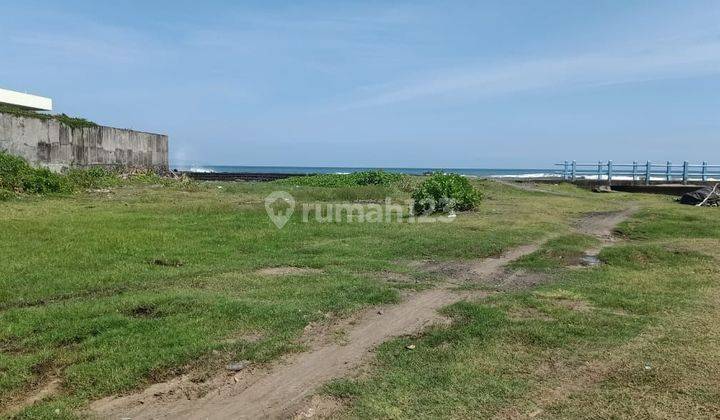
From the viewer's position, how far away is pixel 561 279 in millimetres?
7879

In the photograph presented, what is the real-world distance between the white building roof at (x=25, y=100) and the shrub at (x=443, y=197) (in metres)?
22.2

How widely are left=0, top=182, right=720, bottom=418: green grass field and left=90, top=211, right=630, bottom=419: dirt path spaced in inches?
7.0

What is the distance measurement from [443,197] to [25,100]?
24.4 meters

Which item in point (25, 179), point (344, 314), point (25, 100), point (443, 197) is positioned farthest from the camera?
point (25, 100)

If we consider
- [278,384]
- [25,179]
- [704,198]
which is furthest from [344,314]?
[704,198]

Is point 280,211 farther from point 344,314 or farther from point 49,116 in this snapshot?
point 49,116

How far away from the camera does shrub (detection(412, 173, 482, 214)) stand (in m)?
15.7

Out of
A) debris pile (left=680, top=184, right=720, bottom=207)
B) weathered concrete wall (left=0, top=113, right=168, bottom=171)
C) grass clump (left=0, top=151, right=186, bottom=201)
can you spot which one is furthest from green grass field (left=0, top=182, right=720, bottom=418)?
weathered concrete wall (left=0, top=113, right=168, bottom=171)

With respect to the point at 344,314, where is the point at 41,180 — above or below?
above

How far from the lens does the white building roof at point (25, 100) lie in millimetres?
28203

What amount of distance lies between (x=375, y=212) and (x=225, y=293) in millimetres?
9472

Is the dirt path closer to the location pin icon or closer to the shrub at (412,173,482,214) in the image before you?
the location pin icon

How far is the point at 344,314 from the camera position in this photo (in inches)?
234

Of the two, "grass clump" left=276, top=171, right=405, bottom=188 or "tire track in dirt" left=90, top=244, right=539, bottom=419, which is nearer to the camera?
"tire track in dirt" left=90, top=244, right=539, bottom=419
